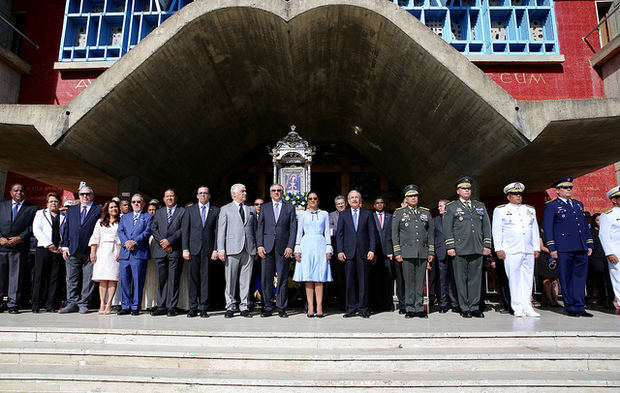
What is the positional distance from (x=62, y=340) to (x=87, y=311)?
2.14 meters

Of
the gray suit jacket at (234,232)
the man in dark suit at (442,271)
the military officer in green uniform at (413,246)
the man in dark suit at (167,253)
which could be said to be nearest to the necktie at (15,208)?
the man in dark suit at (167,253)

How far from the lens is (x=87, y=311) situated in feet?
20.5

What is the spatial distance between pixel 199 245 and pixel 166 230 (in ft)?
1.98

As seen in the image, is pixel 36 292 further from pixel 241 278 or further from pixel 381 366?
pixel 381 366

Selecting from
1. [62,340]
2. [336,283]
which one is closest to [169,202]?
[62,340]

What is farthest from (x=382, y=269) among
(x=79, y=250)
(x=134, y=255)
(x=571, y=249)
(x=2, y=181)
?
(x=2, y=181)

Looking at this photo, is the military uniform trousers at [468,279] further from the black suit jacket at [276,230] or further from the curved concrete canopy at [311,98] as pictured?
the curved concrete canopy at [311,98]

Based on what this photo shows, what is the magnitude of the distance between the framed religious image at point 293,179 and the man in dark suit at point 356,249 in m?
3.12

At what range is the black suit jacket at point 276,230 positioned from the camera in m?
6.02

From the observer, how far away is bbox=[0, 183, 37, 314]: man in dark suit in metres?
6.18

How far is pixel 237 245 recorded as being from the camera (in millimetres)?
5961

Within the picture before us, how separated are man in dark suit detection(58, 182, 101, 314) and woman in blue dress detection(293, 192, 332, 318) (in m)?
3.42

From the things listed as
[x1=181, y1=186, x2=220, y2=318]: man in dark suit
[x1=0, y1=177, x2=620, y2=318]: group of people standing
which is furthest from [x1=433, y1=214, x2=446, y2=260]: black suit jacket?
[x1=181, y1=186, x2=220, y2=318]: man in dark suit

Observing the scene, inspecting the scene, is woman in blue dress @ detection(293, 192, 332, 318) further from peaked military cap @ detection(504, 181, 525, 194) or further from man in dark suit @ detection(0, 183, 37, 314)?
man in dark suit @ detection(0, 183, 37, 314)
